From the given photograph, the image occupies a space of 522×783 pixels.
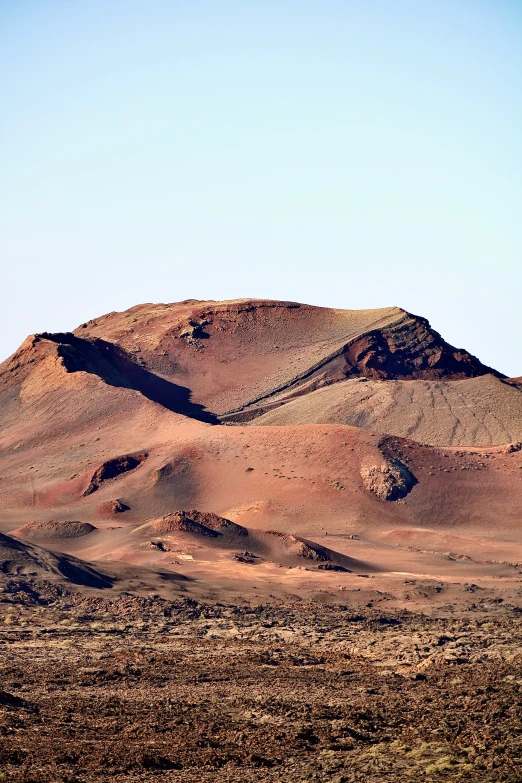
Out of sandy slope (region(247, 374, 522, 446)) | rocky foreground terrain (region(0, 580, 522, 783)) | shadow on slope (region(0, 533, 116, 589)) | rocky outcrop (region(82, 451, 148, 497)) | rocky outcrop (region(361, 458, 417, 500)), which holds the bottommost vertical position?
rocky foreground terrain (region(0, 580, 522, 783))

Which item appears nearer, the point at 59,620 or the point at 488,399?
the point at 59,620

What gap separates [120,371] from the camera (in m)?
93.1

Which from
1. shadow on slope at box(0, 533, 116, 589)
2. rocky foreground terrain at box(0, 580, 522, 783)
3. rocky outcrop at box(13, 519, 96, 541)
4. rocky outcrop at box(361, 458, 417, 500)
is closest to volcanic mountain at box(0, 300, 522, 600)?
rocky outcrop at box(361, 458, 417, 500)

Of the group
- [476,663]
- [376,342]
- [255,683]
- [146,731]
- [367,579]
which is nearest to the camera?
[146,731]

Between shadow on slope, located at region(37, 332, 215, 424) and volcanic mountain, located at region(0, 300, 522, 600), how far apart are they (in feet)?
0.77

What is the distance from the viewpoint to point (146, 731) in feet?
64.4

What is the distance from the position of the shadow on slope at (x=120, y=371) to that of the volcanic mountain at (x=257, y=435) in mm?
235

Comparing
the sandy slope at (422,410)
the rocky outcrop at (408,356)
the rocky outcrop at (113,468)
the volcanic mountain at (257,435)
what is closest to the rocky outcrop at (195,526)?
the volcanic mountain at (257,435)

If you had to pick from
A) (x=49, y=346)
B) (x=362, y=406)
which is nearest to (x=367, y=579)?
(x=362, y=406)

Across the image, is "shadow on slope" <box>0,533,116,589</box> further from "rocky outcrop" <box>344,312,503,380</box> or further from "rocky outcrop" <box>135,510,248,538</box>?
"rocky outcrop" <box>344,312,503,380</box>

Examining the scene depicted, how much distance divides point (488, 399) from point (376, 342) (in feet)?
62.1

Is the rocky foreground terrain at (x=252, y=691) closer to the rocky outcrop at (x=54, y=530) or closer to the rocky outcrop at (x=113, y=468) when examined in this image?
the rocky outcrop at (x=54, y=530)

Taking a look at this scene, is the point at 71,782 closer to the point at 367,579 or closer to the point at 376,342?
the point at 367,579

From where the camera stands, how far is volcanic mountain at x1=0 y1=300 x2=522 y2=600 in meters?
57.0
